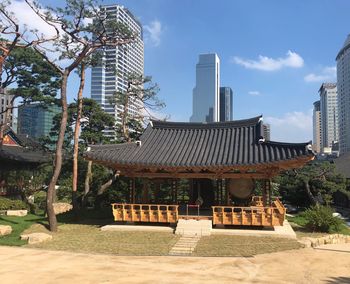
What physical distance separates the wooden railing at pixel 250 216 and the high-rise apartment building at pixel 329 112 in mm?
139560

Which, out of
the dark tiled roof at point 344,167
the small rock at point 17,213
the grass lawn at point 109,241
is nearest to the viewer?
the grass lawn at point 109,241

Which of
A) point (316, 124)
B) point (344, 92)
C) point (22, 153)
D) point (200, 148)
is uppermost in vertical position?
point (316, 124)

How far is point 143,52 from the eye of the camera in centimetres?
3969

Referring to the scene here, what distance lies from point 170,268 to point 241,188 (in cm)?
883

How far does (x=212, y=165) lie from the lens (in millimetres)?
18281

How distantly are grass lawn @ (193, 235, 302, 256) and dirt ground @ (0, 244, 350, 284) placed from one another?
65 cm

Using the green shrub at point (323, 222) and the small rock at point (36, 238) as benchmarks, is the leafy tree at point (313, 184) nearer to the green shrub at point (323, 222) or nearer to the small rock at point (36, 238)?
the green shrub at point (323, 222)

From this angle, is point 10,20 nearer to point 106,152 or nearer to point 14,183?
point 106,152

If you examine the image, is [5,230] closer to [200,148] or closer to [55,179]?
[55,179]

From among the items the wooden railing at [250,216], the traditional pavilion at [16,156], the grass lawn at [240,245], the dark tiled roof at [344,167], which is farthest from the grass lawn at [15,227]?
the dark tiled roof at [344,167]

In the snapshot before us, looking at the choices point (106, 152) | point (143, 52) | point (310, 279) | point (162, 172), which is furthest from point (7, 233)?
point (143, 52)

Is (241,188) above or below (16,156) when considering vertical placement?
below

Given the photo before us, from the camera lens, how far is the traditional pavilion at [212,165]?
18047 millimetres

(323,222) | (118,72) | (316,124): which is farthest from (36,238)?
(316,124)
